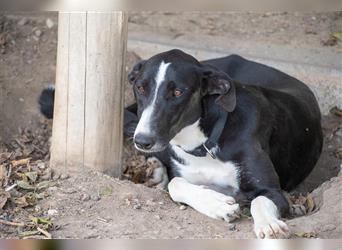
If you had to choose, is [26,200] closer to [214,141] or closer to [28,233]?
[28,233]

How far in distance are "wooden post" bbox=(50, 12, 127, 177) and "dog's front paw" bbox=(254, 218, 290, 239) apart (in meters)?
1.23

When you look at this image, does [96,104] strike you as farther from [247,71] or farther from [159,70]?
[247,71]

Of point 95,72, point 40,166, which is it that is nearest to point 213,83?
point 95,72

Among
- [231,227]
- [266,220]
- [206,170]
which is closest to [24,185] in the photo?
[206,170]

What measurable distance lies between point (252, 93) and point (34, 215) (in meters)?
1.69

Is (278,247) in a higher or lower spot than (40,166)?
higher

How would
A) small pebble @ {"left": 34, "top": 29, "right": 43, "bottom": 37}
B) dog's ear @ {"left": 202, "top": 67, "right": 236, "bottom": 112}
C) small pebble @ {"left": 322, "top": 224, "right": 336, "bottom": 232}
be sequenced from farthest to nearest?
small pebble @ {"left": 34, "top": 29, "right": 43, "bottom": 37}
dog's ear @ {"left": 202, "top": 67, "right": 236, "bottom": 112}
small pebble @ {"left": 322, "top": 224, "right": 336, "bottom": 232}

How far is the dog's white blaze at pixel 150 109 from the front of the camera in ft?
14.1

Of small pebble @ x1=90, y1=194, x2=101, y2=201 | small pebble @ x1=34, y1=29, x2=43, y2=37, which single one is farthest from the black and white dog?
small pebble @ x1=34, y1=29, x2=43, y2=37

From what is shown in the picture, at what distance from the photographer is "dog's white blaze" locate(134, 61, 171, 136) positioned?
4301 mm

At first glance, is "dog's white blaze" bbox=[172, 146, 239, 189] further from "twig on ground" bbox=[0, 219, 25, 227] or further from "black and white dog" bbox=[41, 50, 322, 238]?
"twig on ground" bbox=[0, 219, 25, 227]

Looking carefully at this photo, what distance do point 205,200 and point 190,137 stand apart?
442 mm

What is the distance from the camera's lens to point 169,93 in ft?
14.6

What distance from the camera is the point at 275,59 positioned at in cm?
685
